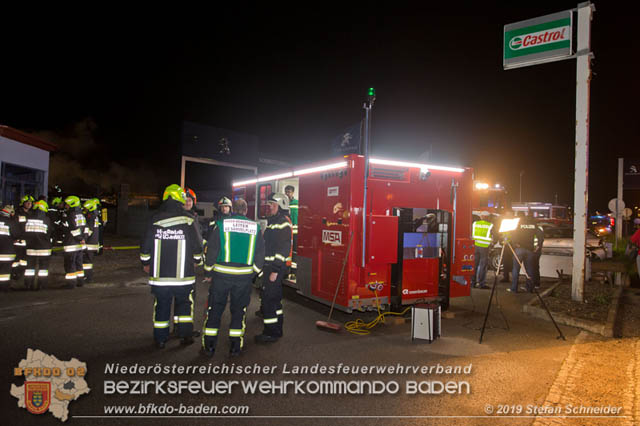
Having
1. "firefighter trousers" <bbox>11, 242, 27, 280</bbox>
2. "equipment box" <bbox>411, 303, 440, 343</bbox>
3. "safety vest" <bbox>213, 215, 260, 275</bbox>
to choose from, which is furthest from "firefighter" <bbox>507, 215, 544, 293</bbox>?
"firefighter trousers" <bbox>11, 242, 27, 280</bbox>

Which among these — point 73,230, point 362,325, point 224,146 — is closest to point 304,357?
point 362,325

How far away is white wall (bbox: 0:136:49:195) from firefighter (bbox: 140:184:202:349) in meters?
13.9

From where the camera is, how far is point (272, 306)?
16.4 ft

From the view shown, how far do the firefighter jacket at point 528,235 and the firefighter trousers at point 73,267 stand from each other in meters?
9.65

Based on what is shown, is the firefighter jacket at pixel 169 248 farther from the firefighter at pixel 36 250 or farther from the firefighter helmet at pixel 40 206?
the firefighter helmet at pixel 40 206

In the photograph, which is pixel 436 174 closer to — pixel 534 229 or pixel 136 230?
pixel 534 229

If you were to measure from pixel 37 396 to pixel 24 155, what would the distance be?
16.2m

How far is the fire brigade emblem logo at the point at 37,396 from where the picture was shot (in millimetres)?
3170

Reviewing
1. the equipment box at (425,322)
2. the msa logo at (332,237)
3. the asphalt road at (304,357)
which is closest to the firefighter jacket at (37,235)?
the asphalt road at (304,357)

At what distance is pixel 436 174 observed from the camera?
6.64 m

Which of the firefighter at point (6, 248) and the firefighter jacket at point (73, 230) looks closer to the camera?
the firefighter at point (6, 248)

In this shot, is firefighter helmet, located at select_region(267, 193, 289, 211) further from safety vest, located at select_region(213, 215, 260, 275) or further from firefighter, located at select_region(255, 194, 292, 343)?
safety vest, located at select_region(213, 215, 260, 275)

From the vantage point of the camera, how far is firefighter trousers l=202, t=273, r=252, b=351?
4.40 m

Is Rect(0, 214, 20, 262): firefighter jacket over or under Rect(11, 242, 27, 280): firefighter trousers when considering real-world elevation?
over
